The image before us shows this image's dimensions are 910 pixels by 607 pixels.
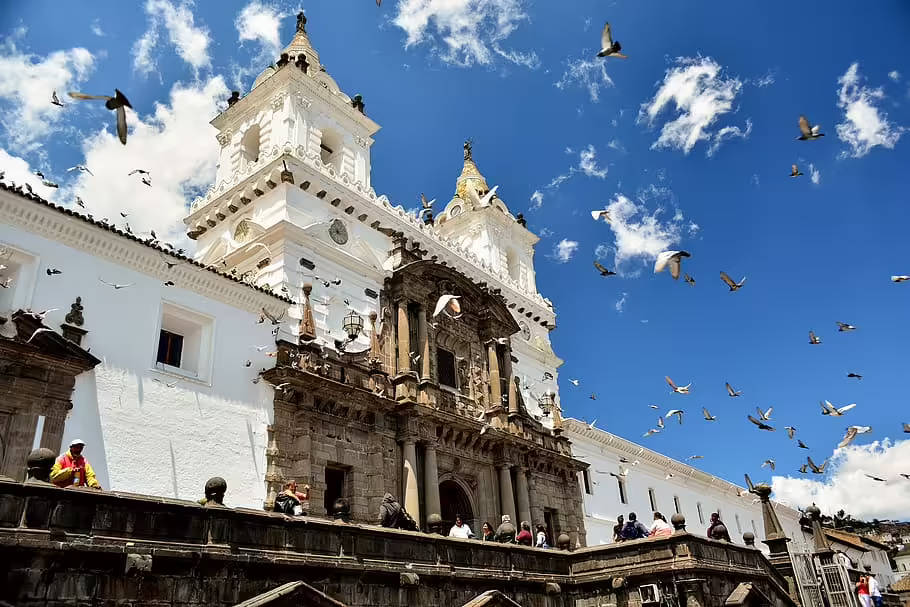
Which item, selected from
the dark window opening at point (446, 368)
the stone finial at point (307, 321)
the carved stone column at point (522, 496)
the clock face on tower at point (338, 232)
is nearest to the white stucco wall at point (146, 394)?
the stone finial at point (307, 321)

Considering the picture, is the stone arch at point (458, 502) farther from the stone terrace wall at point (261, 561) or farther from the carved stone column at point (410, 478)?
the stone terrace wall at point (261, 561)

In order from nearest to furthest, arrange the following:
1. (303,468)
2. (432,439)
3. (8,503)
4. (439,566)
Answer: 1. (8,503)
2. (439,566)
3. (303,468)
4. (432,439)

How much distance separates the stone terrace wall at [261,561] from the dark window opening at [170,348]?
7.07m

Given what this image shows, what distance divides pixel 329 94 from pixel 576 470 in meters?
17.3

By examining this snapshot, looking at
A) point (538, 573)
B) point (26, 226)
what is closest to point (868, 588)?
point (538, 573)

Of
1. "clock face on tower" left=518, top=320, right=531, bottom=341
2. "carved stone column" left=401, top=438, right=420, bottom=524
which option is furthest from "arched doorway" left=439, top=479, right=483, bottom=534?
"clock face on tower" left=518, top=320, right=531, bottom=341

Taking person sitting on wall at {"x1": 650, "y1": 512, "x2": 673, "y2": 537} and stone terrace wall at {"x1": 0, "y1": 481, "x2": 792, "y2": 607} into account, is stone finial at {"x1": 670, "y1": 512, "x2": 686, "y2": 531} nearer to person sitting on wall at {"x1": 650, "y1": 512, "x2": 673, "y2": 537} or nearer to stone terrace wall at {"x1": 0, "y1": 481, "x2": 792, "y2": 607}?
person sitting on wall at {"x1": 650, "y1": 512, "x2": 673, "y2": 537}

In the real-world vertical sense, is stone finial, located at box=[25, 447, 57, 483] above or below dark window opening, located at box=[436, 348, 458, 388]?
below

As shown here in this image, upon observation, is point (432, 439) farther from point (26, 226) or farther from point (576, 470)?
point (26, 226)

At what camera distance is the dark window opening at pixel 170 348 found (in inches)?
633

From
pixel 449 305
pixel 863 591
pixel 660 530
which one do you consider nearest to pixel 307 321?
pixel 449 305

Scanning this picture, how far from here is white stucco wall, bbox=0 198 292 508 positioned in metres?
13.8

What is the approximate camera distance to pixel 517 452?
2434 centimetres

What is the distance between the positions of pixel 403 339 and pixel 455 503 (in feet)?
18.2
